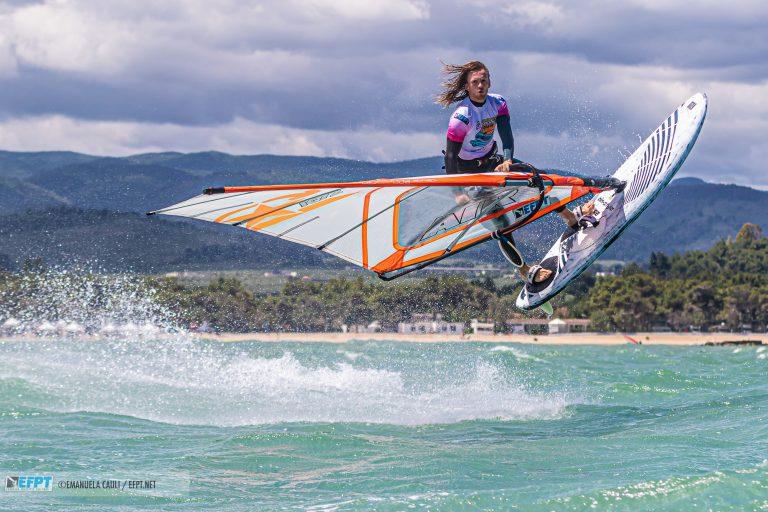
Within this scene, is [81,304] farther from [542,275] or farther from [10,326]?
[542,275]

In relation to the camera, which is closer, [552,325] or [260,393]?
[260,393]

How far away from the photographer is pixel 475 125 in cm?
1221

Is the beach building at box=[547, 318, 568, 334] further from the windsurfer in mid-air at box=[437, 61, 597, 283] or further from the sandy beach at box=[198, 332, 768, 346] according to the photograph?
the windsurfer in mid-air at box=[437, 61, 597, 283]

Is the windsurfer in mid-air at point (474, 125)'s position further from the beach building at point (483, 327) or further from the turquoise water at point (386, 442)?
the beach building at point (483, 327)

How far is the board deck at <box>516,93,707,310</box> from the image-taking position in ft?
43.3

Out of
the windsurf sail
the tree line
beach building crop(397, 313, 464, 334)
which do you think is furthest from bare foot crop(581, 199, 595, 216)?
beach building crop(397, 313, 464, 334)

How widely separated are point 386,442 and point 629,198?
4.22m

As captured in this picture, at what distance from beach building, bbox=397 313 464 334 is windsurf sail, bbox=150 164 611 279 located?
85580 mm

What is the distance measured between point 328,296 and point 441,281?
660 inches

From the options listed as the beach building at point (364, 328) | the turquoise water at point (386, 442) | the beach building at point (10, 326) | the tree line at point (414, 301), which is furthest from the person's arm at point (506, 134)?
the beach building at point (364, 328)

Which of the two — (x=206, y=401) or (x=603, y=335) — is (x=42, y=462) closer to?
(x=206, y=401)

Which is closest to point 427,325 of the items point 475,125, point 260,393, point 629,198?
point 260,393

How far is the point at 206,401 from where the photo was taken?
17.0 meters

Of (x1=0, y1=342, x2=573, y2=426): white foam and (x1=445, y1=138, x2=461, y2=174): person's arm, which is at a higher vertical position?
(x1=445, y1=138, x2=461, y2=174): person's arm
